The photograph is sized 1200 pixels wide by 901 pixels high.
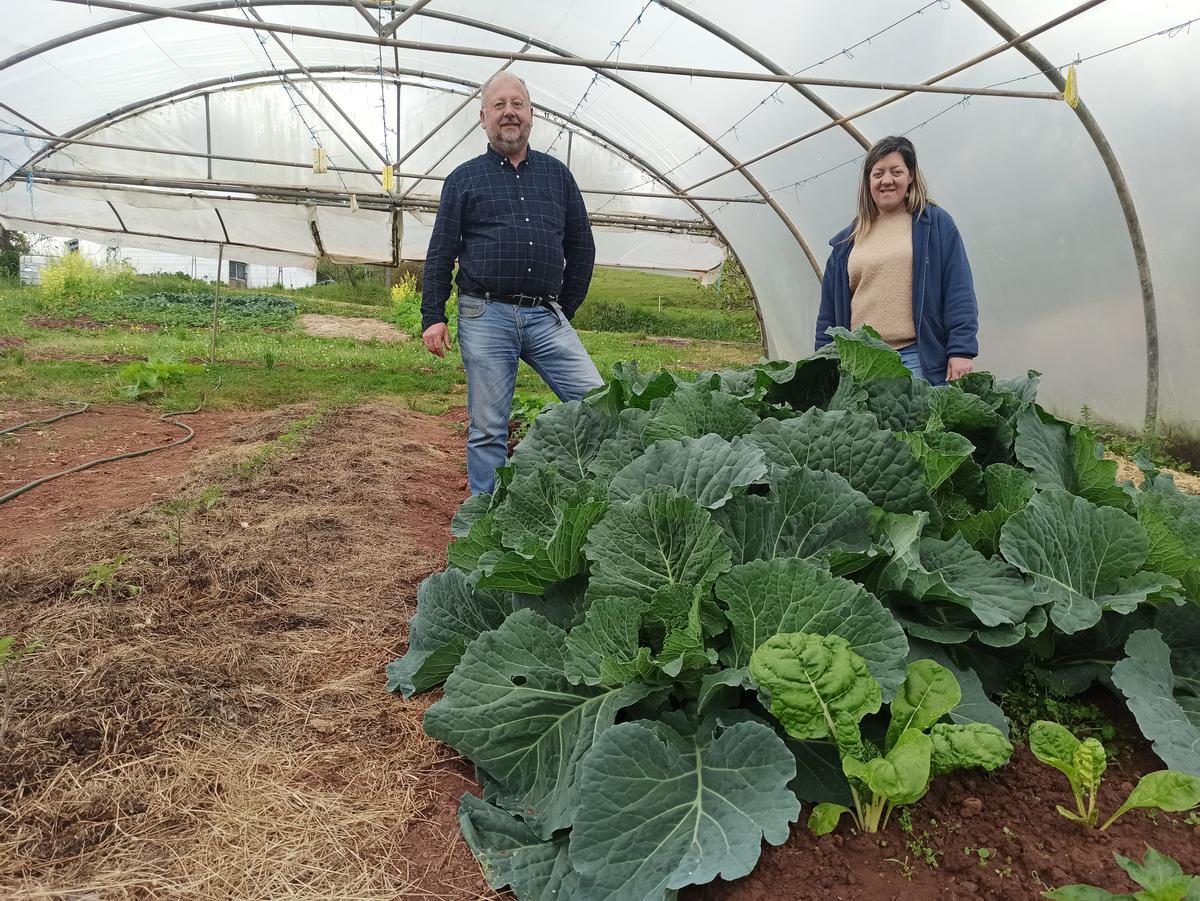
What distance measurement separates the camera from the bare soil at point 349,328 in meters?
15.8

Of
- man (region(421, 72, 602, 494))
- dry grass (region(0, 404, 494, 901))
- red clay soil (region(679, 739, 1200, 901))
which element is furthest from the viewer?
man (region(421, 72, 602, 494))

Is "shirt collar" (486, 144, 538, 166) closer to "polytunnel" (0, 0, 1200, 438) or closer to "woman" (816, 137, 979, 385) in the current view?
"polytunnel" (0, 0, 1200, 438)

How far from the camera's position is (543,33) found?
7.52m

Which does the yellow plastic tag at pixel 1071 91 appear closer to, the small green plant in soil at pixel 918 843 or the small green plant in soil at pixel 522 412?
the small green plant in soil at pixel 522 412

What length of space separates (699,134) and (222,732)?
7.69 m

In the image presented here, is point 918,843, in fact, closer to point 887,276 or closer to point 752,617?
point 752,617

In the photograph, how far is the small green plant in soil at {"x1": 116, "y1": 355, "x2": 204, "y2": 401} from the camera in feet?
24.3

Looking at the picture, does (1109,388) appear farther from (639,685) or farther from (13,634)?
(13,634)

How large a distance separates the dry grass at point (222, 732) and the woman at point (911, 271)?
2139 millimetres

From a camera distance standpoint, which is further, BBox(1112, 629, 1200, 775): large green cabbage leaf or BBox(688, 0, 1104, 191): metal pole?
BBox(688, 0, 1104, 191): metal pole

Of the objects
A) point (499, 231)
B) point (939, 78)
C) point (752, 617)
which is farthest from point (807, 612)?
point (939, 78)

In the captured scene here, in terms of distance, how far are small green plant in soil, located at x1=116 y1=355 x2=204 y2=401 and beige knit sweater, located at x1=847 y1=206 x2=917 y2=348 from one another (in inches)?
269

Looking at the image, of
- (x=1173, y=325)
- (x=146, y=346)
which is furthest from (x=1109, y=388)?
(x=146, y=346)

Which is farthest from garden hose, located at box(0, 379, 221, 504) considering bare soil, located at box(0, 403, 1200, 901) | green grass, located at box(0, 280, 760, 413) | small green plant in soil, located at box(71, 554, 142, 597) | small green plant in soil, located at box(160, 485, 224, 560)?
small green plant in soil, located at box(71, 554, 142, 597)
